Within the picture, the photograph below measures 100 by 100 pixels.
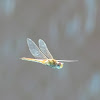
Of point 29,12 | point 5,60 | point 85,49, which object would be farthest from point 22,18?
point 85,49

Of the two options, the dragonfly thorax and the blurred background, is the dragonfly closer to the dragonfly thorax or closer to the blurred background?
the dragonfly thorax

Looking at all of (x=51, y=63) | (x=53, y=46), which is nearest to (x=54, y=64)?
(x=51, y=63)

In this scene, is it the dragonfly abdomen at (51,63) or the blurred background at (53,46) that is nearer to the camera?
the dragonfly abdomen at (51,63)

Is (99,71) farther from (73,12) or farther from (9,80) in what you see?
(9,80)

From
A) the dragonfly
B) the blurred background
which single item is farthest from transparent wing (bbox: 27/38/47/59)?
the blurred background

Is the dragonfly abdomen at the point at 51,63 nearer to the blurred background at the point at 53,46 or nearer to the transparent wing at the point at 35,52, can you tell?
the transparent wing at the point at 35,52

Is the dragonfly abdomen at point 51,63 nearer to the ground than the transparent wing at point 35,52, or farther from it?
nearer to the ground

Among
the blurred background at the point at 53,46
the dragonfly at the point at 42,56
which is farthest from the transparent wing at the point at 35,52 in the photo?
the blurred background at the point at 53,46

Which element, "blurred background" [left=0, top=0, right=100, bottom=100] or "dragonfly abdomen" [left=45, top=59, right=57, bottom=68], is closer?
"dragonfly abdomen" [left=45, top=59, right=57, bottom=68]
